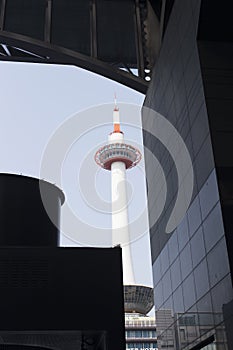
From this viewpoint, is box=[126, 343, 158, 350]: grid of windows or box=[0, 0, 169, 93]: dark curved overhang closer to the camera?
box=[0, 0, 169, 93]: dark curved overhang

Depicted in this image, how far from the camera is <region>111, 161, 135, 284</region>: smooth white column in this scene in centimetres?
11831

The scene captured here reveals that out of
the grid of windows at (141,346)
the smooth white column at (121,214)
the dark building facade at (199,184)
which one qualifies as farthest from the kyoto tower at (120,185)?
the dark building facade at (199,184)

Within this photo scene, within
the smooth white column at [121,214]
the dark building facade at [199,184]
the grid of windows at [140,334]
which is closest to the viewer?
the dark building facade at [199,184]

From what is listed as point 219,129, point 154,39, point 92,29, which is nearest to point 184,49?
point 219,129

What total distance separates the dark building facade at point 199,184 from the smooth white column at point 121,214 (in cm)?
9487

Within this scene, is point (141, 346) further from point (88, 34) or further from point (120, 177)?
point (88, 34)

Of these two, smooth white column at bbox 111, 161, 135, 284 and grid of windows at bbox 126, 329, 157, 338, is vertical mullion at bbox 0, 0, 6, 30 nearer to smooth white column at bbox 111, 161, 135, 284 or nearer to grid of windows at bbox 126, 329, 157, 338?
smooth white column at bbox 111, 161, 135, 284

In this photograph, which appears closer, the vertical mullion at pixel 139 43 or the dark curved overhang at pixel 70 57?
the dark curved overhang at pixel 70 57

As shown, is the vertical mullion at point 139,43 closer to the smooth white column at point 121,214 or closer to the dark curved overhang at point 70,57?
the dark curved overhang at point 70,57

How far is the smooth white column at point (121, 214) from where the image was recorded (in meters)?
118

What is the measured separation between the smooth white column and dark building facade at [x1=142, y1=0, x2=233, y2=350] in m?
94.9

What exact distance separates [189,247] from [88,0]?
1754 cm

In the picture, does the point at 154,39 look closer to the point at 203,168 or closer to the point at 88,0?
the point at 88,0

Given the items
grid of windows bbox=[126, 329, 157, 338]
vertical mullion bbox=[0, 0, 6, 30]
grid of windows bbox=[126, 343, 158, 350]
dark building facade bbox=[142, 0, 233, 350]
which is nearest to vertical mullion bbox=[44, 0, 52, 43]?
vertical mullion bbox=[0, 0, 6, 30]
